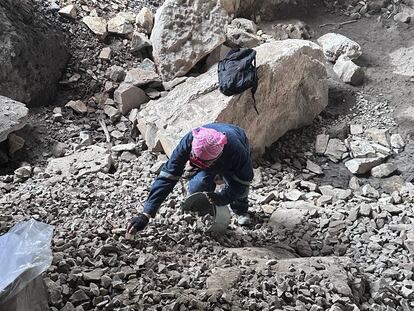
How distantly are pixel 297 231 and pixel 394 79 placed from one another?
3.10 m

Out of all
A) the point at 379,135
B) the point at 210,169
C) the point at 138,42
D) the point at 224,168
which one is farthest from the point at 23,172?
the point at 379,135

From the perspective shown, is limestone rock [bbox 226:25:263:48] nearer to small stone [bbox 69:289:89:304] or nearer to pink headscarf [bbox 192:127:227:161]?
pink headscarf [bbox 192:127:227:161]

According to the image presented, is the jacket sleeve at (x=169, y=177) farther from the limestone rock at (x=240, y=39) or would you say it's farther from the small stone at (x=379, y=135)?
the limestone rock at (x=240, y=39)

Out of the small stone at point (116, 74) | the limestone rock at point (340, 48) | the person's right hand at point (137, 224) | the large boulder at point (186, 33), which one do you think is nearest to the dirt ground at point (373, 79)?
the limestone rock at point (340, 48)

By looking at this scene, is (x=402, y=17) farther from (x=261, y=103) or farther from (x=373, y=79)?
(x=261, y=103)

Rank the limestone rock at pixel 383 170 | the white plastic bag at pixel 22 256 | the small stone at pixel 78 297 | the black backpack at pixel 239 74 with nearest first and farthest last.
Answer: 1. the white plastic bag at pixel 22 256
2. the small stone at pixel 78 297
3. the black backpack at pixel 239 74
4. the limestone rock at pixel 383 170

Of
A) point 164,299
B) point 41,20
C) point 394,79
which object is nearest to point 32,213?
point 164,299

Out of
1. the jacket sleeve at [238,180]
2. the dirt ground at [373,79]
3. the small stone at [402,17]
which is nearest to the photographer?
the jacket sleeve at [238,180]

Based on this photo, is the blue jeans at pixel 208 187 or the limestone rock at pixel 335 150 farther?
the limestone rock at pixel 335 150

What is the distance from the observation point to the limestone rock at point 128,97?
547 centimetres

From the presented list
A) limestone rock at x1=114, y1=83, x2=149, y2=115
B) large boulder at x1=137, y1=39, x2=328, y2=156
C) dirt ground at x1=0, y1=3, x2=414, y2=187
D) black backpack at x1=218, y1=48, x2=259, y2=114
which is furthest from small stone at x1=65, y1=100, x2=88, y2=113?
black backpack at x1=218, y1=48, x2=259, y2=114

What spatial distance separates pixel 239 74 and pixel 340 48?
2208 mm

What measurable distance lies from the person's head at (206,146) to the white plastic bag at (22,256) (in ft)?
3.61

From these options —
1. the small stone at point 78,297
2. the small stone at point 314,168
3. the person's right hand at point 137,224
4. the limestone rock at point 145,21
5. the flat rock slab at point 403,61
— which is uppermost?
the limestone rock at point 145,21
